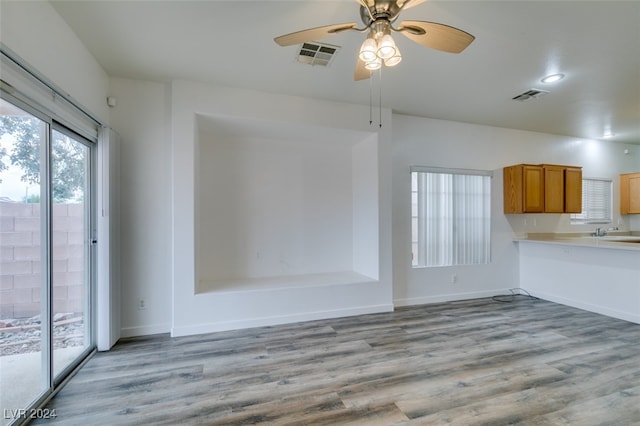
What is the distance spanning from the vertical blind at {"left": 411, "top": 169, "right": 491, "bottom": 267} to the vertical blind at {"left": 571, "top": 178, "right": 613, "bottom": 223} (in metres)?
2.38

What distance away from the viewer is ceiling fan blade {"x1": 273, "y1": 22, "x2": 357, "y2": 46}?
1.70 meters

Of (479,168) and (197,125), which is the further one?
(479,168)

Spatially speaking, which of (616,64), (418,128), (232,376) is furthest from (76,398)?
(616,64)

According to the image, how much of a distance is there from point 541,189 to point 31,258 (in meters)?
6.36

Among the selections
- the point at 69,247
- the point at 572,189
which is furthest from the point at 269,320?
the point at 572,189

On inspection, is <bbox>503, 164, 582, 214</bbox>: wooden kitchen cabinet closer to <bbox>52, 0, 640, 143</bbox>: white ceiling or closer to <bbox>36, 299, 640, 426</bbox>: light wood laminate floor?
<bbox>52, 0, 640, 143</bbox>: white ceiling

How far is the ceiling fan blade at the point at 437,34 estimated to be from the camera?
1656 mm

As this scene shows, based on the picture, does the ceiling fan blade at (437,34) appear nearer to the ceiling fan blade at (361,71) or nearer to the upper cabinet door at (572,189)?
the ceiling fan blade at (361,71)

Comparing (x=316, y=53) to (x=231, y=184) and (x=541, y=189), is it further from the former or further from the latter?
(x=541, y=189)

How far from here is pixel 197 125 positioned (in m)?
3.41

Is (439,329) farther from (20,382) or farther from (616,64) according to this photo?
(20,382)

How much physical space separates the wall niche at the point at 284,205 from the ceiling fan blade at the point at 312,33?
1.73 metres

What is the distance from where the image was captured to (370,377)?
→ 2332 millimetres

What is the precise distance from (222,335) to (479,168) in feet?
15.2
